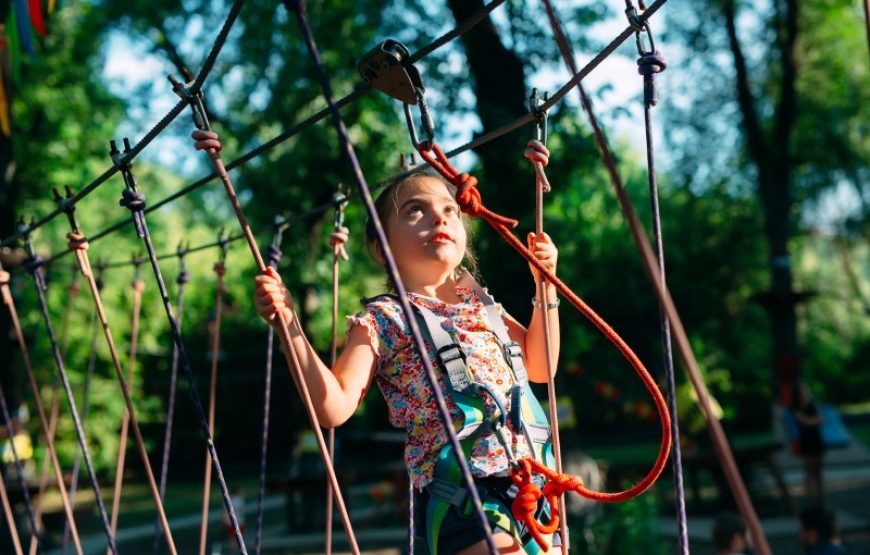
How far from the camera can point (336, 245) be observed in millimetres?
2557

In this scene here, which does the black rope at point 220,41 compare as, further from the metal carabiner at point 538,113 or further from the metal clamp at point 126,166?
the metal carabiner at point 538,113

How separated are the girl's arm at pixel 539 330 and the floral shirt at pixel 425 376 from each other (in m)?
0.16

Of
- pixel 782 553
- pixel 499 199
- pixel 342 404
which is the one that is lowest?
pixel 782 553

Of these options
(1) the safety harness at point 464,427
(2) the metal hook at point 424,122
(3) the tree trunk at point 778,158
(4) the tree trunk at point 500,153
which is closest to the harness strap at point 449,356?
(1) the safety harness at point 464,427

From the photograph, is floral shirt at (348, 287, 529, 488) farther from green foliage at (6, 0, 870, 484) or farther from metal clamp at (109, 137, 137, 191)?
green foliage at (6, 0, 870, 484)

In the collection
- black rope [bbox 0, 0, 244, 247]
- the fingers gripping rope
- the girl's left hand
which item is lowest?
the girl's left hand

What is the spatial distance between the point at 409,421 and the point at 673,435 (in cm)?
52

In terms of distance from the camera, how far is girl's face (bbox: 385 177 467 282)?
6.49ft

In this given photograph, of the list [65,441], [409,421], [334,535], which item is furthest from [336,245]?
[65,441]

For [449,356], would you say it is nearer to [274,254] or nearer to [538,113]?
[538,113]

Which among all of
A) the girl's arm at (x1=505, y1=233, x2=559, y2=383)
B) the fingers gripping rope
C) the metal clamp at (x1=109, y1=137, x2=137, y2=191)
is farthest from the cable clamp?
the girl's arm at (x1=505, y1=233, x2=559, y2=383)

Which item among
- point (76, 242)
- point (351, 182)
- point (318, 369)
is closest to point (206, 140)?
point (318, 369)

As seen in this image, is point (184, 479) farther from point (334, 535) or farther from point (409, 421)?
point (409, 421)

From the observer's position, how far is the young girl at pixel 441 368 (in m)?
1.74
